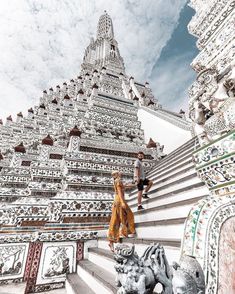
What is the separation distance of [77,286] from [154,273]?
2626 millimetres

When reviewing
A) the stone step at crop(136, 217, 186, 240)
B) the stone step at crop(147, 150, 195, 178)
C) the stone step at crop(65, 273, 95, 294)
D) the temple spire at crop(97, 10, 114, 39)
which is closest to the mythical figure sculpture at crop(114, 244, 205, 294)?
the stone step at crop(136, 217, 186, 240)

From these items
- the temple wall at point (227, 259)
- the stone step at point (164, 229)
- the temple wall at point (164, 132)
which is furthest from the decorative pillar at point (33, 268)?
the temple wall at point (164, 132)

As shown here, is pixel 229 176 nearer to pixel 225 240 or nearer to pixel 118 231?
pixel 225 240

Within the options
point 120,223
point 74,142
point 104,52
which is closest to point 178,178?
point 120,223

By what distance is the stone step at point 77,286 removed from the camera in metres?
3.04

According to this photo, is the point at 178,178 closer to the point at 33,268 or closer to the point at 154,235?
the point at 154,235

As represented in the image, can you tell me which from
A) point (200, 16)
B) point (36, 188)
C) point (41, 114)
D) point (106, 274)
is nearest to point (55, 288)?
point (106, 274)

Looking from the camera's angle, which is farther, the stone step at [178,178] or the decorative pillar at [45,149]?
the decorative pillar at [45,149]

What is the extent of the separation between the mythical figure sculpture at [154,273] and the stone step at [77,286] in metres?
1.99

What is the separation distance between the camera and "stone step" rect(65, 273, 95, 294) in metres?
3.04

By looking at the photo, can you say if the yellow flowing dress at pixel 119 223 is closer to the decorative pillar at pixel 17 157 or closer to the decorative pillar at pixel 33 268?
the decorative pillar at pixel 33 268

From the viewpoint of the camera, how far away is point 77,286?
334 cm

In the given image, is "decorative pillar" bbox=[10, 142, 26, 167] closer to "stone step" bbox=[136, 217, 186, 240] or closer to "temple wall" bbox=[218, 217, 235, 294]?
"stone step" bbox=[136, 217, 186, 240]

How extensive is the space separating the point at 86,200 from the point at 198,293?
4.58 meters
